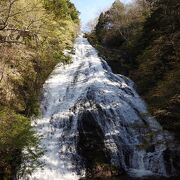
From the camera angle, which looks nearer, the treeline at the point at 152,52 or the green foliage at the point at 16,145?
the green foliage at the point at 16,145

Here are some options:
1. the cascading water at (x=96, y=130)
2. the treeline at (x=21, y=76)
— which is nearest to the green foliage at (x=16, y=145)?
the treeline at (x=21, y=76)

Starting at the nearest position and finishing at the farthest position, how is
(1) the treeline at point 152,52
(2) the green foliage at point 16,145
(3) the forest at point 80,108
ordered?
1. (2) the green foliage at point 16,145
2. (3) the forest at point 80,108
3. (1) the treeline at point 152,52

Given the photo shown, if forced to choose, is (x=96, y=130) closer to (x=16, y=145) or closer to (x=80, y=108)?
(x=80, y=108)

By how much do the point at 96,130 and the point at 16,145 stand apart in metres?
4.25

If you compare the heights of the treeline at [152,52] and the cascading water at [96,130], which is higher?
the treeline at [152,52]

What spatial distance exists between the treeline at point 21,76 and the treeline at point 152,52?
5.26 metres

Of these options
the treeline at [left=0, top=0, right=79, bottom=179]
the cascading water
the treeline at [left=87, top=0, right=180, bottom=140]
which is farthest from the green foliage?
the treeline at [left=87, top=0, right=180, bottom=140]

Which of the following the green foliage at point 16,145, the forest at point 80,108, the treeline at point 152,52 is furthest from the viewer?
the treeline at point 152,52

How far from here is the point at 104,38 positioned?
38.9 metres

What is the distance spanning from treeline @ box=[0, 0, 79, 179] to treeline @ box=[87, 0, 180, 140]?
17.3 ft

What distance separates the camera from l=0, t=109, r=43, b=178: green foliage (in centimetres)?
1239

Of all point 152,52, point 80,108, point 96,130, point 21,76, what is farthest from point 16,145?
point 152,52

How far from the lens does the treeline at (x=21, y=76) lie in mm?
12453

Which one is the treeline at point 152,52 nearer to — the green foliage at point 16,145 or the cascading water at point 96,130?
the cascading water at point 96,130
